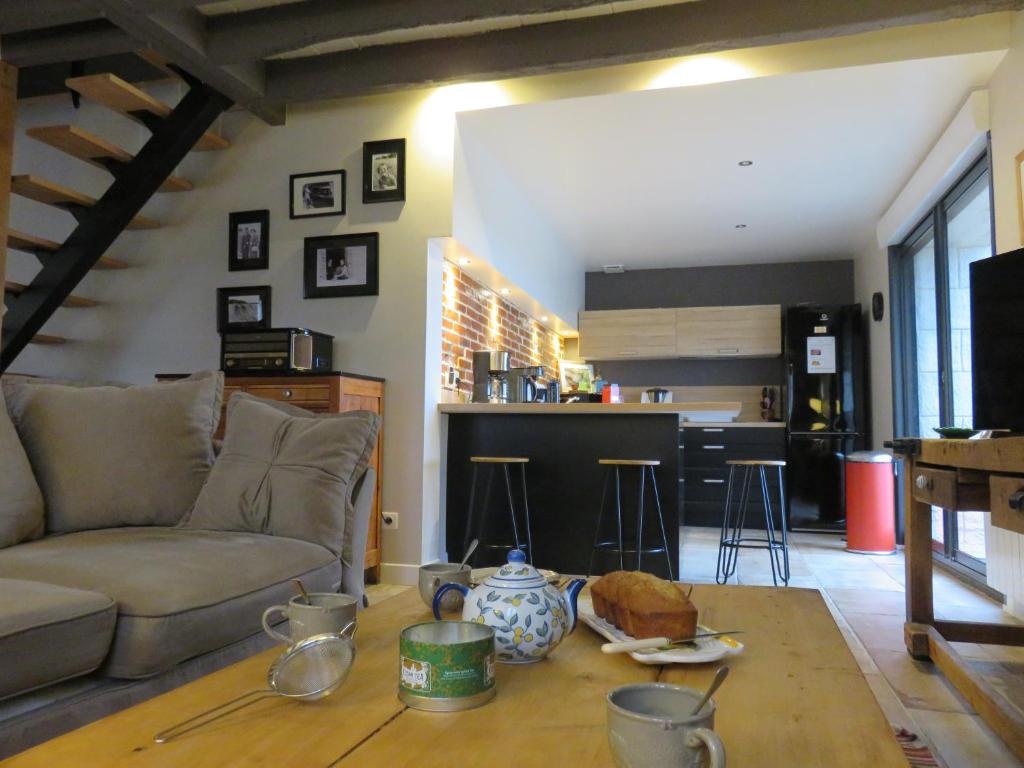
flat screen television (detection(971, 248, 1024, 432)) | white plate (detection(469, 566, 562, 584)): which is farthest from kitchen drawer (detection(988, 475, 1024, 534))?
white plate (detection(469, 566, 562, 584))

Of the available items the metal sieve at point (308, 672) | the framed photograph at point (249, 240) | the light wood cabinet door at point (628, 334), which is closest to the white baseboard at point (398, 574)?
the framed photograph at point (249, 240)

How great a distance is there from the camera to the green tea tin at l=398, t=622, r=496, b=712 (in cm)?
94

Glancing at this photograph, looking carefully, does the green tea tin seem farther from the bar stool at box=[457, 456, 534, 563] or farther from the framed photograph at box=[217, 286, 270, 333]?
the framed photograph at box=[217, 286, 270, 333]

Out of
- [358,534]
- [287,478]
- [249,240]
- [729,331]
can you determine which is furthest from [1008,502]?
[729,331]

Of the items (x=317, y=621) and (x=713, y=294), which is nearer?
(x=317, y=621)

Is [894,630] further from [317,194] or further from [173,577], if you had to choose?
[317,194]

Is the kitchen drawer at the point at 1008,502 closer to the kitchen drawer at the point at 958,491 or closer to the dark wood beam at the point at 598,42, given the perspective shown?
the kitchen drawer at the point at 958,491

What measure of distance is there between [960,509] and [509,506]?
2389 mm

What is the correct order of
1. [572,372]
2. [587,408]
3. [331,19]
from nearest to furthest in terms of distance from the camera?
[331,19], [587,408], [572,372]

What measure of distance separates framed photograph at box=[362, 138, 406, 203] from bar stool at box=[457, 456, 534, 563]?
1568 mm

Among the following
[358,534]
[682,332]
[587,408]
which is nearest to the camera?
[358,534]

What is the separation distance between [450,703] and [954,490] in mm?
2006

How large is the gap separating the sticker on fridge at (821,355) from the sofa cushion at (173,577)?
17.6ft

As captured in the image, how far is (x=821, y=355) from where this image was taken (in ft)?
21.3
